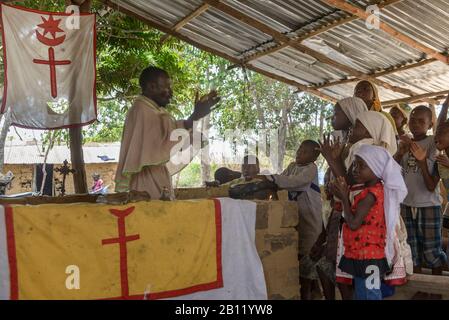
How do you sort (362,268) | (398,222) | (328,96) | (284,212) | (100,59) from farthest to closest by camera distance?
1. (100,59)
2. (328,96)
3. (284,212)
4. (398,222)
5. (362,268)

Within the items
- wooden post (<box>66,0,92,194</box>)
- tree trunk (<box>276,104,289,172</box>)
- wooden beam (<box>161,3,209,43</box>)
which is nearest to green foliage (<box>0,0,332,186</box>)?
tree trunk (<box>276,104,289,172</box>)

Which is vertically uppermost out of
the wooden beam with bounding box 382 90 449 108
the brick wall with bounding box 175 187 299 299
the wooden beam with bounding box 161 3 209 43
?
the wooden beam with bounding box 161 3 209 43

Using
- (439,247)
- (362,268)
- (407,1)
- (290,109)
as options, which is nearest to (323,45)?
(407,1)

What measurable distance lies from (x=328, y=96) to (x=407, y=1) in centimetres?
331

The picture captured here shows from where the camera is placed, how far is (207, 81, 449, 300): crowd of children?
2809mm

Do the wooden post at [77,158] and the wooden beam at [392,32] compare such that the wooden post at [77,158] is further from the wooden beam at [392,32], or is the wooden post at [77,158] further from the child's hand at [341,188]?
the child's hand at [341,188]

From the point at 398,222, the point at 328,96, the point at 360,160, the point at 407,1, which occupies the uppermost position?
the point at 407,1

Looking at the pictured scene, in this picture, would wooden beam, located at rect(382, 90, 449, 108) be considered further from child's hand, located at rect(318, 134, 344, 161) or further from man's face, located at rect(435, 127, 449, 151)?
child's hand, located at rect(318, 134, 344, 161)

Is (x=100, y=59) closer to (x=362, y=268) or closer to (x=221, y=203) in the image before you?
(x=221, y=203)

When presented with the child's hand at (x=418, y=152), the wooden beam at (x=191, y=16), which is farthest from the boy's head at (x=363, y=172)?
the wooden beam at (x=191, y=16)

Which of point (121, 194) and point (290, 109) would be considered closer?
point (121, 194)

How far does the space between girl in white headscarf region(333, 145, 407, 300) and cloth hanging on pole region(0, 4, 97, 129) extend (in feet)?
10.8

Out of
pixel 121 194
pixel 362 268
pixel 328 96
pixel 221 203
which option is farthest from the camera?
pixel 328 96
